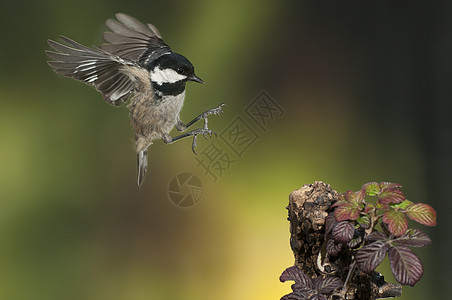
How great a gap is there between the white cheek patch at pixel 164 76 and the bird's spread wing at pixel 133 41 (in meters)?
0.10

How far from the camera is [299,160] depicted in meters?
1.96

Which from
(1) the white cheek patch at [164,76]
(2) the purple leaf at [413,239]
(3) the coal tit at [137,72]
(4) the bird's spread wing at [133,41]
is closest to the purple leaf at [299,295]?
(2) the purple leaf at [413,239]

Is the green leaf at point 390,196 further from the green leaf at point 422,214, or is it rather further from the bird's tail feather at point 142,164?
the bird's tail feather at point 142,164

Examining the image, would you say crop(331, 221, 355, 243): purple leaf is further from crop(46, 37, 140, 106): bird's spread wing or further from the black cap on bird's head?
crop(46, 37, 140, 106): bird's spread wing

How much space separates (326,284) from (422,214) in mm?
266

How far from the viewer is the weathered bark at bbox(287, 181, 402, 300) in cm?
→ 127

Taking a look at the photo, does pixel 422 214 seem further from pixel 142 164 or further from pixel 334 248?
pixel 142 164

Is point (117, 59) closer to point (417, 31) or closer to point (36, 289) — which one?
point (36, 289)

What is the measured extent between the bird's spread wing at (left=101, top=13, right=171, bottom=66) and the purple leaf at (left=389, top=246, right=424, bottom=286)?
0.82 meters

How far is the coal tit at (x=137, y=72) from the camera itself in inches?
53.4

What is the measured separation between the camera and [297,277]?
1214mm

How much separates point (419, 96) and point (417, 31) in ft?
0.86

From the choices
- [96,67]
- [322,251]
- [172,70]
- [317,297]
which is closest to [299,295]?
[317,297]

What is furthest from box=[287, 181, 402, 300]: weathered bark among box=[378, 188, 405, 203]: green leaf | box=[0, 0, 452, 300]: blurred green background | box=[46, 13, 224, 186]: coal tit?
box=[0, 0, 452, 300]: blurred green background
